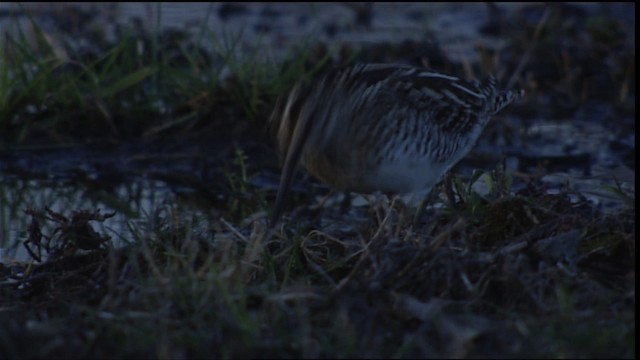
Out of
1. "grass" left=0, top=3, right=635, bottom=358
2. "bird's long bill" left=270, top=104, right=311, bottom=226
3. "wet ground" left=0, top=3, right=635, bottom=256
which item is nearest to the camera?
Answer: "grass" left=0, top=3, right=635, bottom=358

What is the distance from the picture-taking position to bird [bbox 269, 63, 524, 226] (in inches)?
204

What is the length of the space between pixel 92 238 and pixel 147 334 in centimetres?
135

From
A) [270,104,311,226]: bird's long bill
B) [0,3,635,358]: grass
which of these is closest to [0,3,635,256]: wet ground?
[0,3,635,358]: grass

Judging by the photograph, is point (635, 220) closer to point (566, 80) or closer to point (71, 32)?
point (566, 80)

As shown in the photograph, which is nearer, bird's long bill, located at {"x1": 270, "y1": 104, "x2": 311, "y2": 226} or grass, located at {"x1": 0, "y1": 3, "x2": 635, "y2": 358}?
grass, located at {"x1": 0, "y1": 3, "x2": 635, "y2": 358}

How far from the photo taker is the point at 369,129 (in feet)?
17.9

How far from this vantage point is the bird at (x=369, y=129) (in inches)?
204

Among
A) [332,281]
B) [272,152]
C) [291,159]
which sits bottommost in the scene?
[272,152]

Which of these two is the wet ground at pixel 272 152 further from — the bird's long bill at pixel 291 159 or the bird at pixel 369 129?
the bird's long bill at pixel 291 159

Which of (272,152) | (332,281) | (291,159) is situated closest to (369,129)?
(291,159)

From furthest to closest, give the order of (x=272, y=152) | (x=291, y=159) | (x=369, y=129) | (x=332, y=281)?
(x=272, y=152) → (x=369, y=129) → (x=291, y=159) → (x=332, y=281)

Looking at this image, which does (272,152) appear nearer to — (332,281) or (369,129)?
(369,129)

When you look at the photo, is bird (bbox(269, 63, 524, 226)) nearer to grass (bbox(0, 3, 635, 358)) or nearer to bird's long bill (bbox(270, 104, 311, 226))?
bird's long bill (bbox(270, 104, 311, 226))

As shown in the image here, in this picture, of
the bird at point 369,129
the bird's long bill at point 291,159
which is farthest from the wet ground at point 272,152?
the bird's long bill at point 291,159
